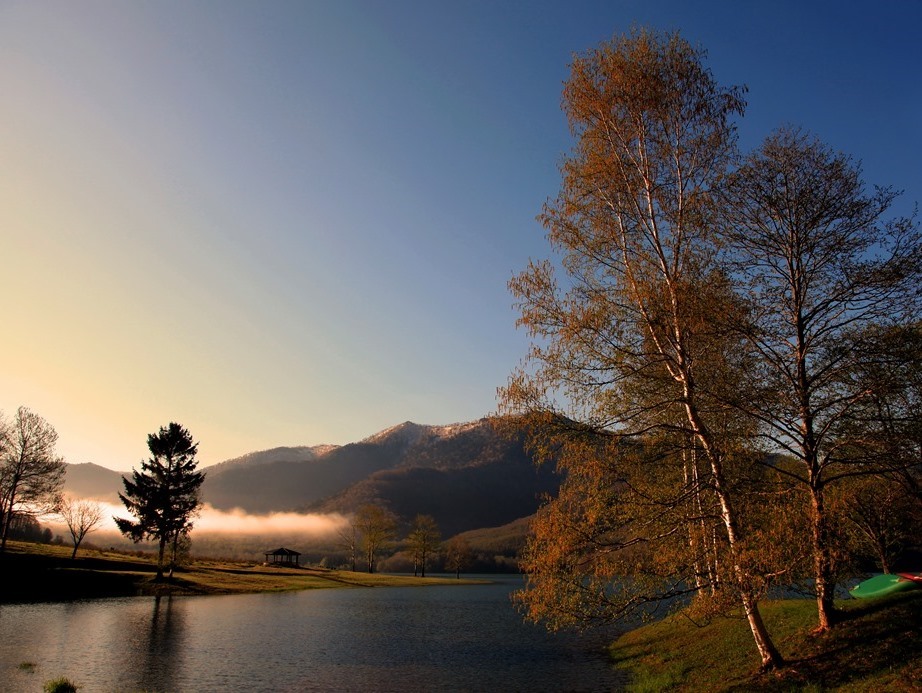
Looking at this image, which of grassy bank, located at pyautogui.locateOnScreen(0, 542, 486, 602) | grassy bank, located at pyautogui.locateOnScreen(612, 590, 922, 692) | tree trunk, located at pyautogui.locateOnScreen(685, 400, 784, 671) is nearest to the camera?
tree trunk, located at pyautogui.locateOnScreen(685, 400, 784, 671)

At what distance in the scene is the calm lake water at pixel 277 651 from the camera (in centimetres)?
2386

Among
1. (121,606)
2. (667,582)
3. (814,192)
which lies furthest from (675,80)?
(121,606)

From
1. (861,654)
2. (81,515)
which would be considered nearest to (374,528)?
(81,515)

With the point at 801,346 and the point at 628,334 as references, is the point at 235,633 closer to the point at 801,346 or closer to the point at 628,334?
the point at 628,334

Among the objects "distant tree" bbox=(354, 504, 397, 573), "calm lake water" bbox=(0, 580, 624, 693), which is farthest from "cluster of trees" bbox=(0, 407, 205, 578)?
"distant tree" bbox=(354, 504, 397, 573)

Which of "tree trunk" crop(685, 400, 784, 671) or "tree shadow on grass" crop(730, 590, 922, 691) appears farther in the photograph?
"tree shadow on grass" crop(730, 590, 922, 691)

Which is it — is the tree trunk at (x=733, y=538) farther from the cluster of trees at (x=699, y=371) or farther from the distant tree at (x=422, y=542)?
the distant tree at (x=422, y=542)

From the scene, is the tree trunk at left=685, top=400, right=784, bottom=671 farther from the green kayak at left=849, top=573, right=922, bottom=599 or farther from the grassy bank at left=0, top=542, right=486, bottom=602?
the grassy bank at left=0, top=542, right=486, bottom=602

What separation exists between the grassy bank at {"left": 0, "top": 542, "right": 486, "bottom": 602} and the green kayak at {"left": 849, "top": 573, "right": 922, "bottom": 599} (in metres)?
58.3

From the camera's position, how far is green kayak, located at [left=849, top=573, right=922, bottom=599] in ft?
67.4

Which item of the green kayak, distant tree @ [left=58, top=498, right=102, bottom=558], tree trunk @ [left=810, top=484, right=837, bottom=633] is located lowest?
the green kayak

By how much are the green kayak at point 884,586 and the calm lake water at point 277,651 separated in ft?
32.7

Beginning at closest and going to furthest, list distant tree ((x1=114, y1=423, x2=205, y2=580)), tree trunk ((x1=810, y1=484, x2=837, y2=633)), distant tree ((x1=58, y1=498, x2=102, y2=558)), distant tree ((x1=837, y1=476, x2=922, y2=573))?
tree trunk ((x1=810, y1=484, x2=837, y2=633))
distant tree ((x1=837, y1=476, x2=922, y2=573))
distant tree ((x1=114, y1=423, x2=205, y2=580))
distant tree ((x1=58, y1=498, x2=102, y2=558))

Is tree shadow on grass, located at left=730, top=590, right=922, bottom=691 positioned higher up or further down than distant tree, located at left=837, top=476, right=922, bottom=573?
further down
